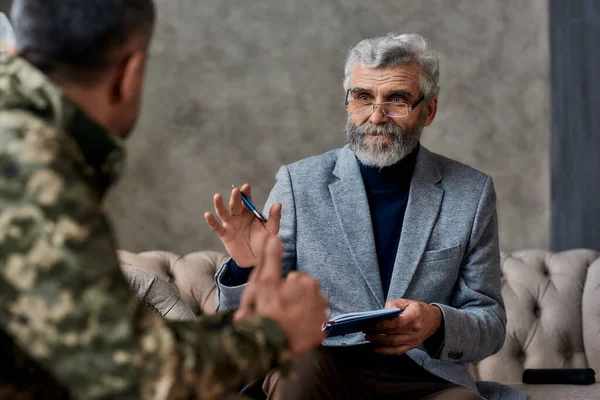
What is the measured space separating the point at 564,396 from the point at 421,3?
6.20 ft

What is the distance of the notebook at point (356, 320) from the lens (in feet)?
6.78

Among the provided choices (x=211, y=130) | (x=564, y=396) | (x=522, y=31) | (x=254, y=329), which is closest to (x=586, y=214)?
(x=522, y=31)

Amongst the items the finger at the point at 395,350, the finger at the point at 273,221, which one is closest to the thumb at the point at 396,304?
the finger at the point at 395,350

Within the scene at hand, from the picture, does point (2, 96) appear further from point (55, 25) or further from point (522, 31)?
point (522, 31)

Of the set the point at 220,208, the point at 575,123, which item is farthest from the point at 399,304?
the point at 575,123

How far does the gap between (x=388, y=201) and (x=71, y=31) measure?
1.58 m

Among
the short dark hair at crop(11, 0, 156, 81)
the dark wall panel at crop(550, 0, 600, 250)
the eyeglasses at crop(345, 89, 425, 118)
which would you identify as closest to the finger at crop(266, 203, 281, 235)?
the eyeglasses at crop(345, 89, 425, 118)

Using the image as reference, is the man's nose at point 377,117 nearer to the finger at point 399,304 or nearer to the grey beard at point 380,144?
the grey beard at point 380,144

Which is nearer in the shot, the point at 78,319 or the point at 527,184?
the point at 78,319

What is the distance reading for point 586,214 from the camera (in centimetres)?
381

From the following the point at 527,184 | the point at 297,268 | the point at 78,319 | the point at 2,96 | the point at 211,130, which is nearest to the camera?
the point at 78,319

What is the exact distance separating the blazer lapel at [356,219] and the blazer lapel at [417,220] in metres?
0.07

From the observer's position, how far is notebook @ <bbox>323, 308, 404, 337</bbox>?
2.07m

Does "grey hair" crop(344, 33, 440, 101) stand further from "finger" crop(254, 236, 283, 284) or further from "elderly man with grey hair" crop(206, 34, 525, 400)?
"finger" crop(254, 236, 283, 284)
